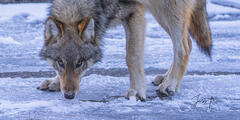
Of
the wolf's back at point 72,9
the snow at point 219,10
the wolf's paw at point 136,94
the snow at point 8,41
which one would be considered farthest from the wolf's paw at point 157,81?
the snow at point 219,10

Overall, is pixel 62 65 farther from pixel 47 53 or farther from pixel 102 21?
pixel 102 21

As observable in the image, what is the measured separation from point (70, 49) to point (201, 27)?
1.89m

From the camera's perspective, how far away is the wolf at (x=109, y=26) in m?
3.61

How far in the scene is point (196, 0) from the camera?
469 cm

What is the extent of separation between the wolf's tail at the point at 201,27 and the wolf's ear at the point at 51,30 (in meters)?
1.85

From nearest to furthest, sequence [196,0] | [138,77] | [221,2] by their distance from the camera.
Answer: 1. [138,77]
2. [196,0]
3. [221,2]

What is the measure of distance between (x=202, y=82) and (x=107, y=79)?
3.53 feet

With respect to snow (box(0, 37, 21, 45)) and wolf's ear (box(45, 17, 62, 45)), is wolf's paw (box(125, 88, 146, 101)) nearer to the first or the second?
wolf's ear (box(45, 17, 62, 45))

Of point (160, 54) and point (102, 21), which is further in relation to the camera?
point (160, 54)

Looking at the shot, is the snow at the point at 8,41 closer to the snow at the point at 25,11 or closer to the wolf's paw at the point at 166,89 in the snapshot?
the snow at the point at 25,11

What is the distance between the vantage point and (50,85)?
4137mm

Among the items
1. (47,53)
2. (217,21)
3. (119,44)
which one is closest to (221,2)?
(217,21)

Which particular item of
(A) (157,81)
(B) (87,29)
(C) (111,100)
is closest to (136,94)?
(C) (111,100)

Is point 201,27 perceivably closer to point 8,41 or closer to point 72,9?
point 72,9
